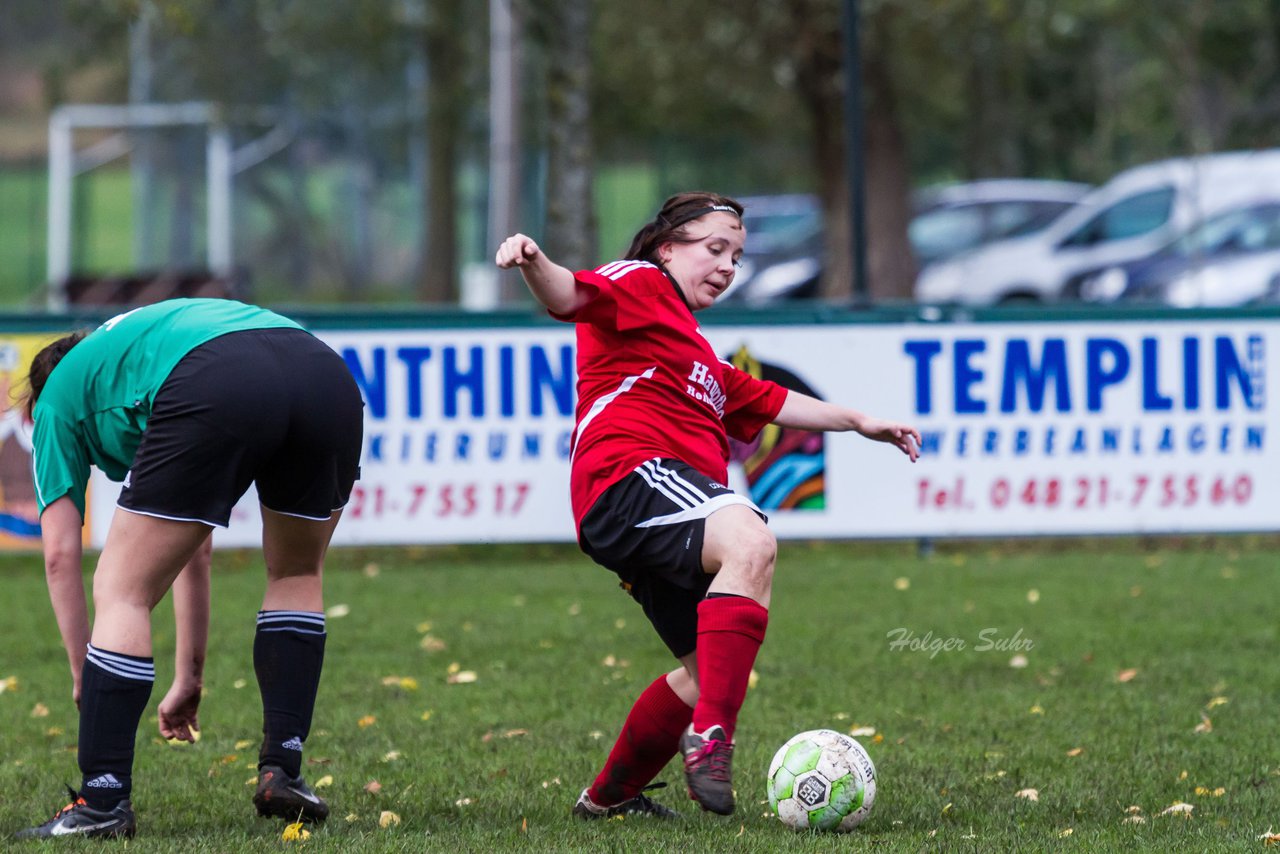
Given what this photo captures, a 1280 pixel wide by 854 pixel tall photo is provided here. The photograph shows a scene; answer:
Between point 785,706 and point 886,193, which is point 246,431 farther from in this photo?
point 886,193

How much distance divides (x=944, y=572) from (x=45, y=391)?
6.51m

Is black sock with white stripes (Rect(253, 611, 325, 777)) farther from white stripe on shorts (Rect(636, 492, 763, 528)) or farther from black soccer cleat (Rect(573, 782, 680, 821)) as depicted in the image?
white stripe on shorts (Rect(636, 492, 763, 528))

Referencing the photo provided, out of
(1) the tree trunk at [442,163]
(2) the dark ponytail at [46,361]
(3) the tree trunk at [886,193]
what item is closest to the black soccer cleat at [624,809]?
(2) the dark ponytail at [46,361]

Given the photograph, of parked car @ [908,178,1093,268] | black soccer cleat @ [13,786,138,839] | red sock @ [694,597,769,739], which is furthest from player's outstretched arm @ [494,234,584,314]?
parked car @ [908,178,1093,268]

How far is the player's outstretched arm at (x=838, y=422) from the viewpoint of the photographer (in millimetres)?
4945

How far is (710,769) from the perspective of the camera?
13.8 ft

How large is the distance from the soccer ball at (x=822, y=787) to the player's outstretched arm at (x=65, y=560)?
1756 mm

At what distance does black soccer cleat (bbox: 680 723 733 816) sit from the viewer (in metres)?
4.18

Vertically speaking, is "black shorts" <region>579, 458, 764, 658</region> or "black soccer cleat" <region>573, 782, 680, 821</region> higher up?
"black shorts" <region>579, 458, 764, 658</region>

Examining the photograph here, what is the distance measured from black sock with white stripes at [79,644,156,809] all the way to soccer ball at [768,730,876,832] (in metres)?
1.59

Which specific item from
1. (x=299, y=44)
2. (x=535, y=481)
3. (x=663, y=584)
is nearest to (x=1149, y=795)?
(x=663, y=584)

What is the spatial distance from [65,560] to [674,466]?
1487mm

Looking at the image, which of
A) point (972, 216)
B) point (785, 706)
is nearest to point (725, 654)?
A: point (785, 706)

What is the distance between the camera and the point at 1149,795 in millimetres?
5141
